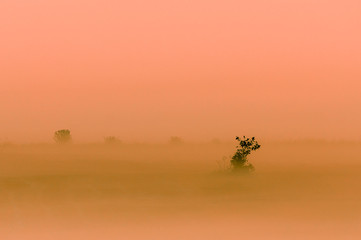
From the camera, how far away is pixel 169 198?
50.4 meters

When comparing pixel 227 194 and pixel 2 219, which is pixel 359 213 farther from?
pixel 2 219

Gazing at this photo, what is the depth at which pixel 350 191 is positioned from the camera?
5650 centimetres

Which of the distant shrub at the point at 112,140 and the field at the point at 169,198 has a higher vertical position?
the distant shrub at the point at 112,140

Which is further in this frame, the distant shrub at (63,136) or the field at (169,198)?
the distant shrub at (63,136)

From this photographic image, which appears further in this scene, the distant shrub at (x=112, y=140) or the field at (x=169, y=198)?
the distant shrub at (x=112, y=140)

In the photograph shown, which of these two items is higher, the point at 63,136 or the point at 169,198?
the point at 63,136

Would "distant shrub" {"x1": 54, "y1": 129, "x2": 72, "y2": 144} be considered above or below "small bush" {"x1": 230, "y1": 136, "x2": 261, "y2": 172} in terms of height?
above

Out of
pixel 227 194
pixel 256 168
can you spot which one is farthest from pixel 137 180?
pixel 256 168

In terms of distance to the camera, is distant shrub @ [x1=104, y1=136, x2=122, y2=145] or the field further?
distant shrub @ [x1=104, y1=136, x2=122, y2=145]

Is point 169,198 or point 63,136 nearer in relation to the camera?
point 169,198

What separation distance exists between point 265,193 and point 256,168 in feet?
37.5

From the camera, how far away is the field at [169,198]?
37.6 metres

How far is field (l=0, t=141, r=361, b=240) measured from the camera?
37.6 m

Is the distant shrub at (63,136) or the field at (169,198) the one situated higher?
the distant shrub at (63,136)
